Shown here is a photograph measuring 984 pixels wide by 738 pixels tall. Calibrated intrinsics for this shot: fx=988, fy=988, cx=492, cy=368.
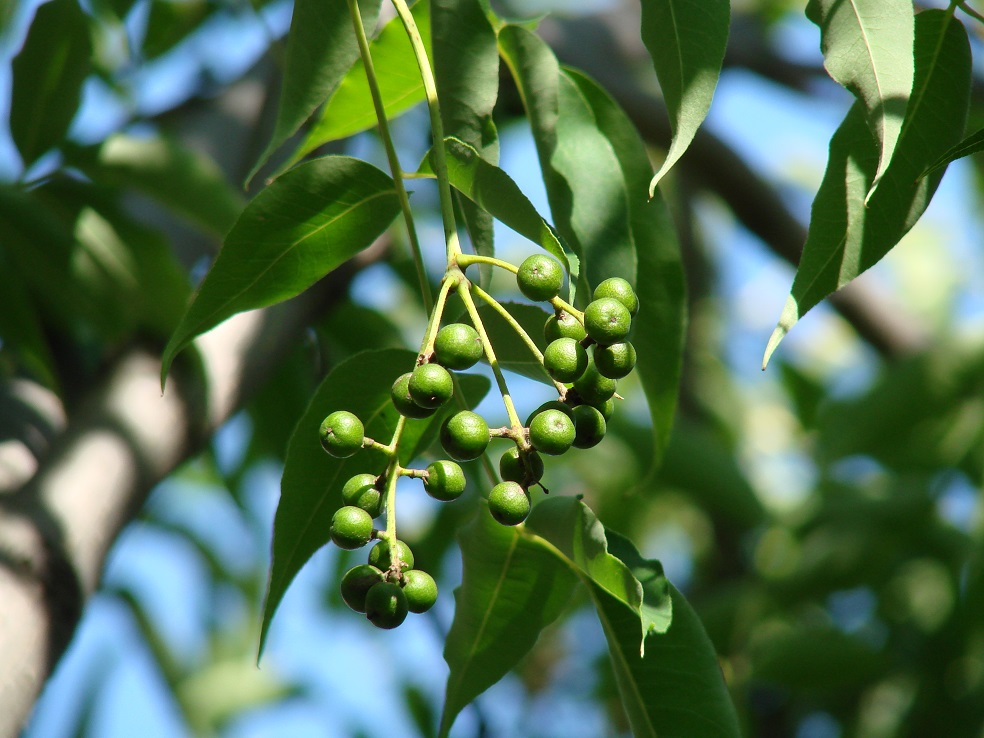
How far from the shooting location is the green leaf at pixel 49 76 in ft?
4.51

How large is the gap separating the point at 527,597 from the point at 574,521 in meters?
0.17

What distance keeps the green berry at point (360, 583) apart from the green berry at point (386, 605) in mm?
34

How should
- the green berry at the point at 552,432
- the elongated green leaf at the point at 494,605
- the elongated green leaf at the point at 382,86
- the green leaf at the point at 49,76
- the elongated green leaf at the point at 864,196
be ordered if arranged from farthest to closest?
the green leaf at the point at 49,76, the elongated green leaf at the point at 382,86, the elongated green leaf at the point at 494,605, the elongated green leaf at the point at 864,196, the green berry at the point at 552,432

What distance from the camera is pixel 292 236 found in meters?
0.91

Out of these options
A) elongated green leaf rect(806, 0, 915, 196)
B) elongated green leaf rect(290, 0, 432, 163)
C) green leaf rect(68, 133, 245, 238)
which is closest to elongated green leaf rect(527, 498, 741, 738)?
elongated green leaf rect(806, 0, 915, 196)

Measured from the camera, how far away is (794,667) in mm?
2117

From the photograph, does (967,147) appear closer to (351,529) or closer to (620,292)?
(620,292)

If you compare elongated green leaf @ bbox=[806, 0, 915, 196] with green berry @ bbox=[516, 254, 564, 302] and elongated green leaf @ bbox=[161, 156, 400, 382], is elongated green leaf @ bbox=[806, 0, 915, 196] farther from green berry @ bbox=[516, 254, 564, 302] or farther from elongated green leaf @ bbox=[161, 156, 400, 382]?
elongated green leaf @ bbox=[161, 156, 400, 382]

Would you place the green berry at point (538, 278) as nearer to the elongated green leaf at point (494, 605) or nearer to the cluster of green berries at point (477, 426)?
the cluster of green berries at point (477, 426)

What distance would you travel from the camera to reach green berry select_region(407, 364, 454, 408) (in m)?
0.74

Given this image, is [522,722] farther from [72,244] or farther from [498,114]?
[72,244]

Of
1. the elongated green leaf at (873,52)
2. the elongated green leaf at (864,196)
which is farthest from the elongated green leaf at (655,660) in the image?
the elongated green leaf at (873,52)

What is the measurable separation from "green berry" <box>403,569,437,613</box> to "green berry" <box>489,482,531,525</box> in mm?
99

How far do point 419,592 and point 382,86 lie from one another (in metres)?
0.58
